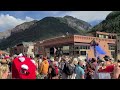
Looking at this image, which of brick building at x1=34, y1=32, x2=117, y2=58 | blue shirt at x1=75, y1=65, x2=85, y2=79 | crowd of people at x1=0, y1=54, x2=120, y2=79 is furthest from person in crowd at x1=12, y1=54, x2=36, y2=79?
brick building at x1=34, y1=32, x2=117, y2=58

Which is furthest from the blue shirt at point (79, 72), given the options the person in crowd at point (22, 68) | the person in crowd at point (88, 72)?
the person in crowd at point (22, 68)

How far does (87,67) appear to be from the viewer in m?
8.88

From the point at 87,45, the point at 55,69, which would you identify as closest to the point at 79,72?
the point at 55,69

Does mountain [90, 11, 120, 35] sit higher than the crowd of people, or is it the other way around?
mountain [90, 11, 120, 35]

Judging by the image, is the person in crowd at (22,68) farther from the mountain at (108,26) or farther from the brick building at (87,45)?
the brick building at (87,45)

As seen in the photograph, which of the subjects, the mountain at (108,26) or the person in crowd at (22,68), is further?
the mountain at (108,26)

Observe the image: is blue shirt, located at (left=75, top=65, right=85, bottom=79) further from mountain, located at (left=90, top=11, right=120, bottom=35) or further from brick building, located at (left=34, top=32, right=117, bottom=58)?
brick building, located at (left=34, top=32, right=117, bottom=58)

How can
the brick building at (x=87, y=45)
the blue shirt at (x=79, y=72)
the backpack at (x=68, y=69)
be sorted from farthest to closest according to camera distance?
the brick building at (x=87, y=45)
the blue shirt at (x=79, y=72)
the backpack at (x=68, y=69)

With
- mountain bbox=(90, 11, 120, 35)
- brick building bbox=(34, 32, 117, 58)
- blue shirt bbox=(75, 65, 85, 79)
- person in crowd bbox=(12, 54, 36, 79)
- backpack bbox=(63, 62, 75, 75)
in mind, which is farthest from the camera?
brick building bbox=(34, 32, 117, 58)

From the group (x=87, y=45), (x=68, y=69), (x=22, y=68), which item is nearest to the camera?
(x=22, y=68)

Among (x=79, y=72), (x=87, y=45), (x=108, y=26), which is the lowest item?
(x=79, y=72)

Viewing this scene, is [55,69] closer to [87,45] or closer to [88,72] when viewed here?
[88,72]
